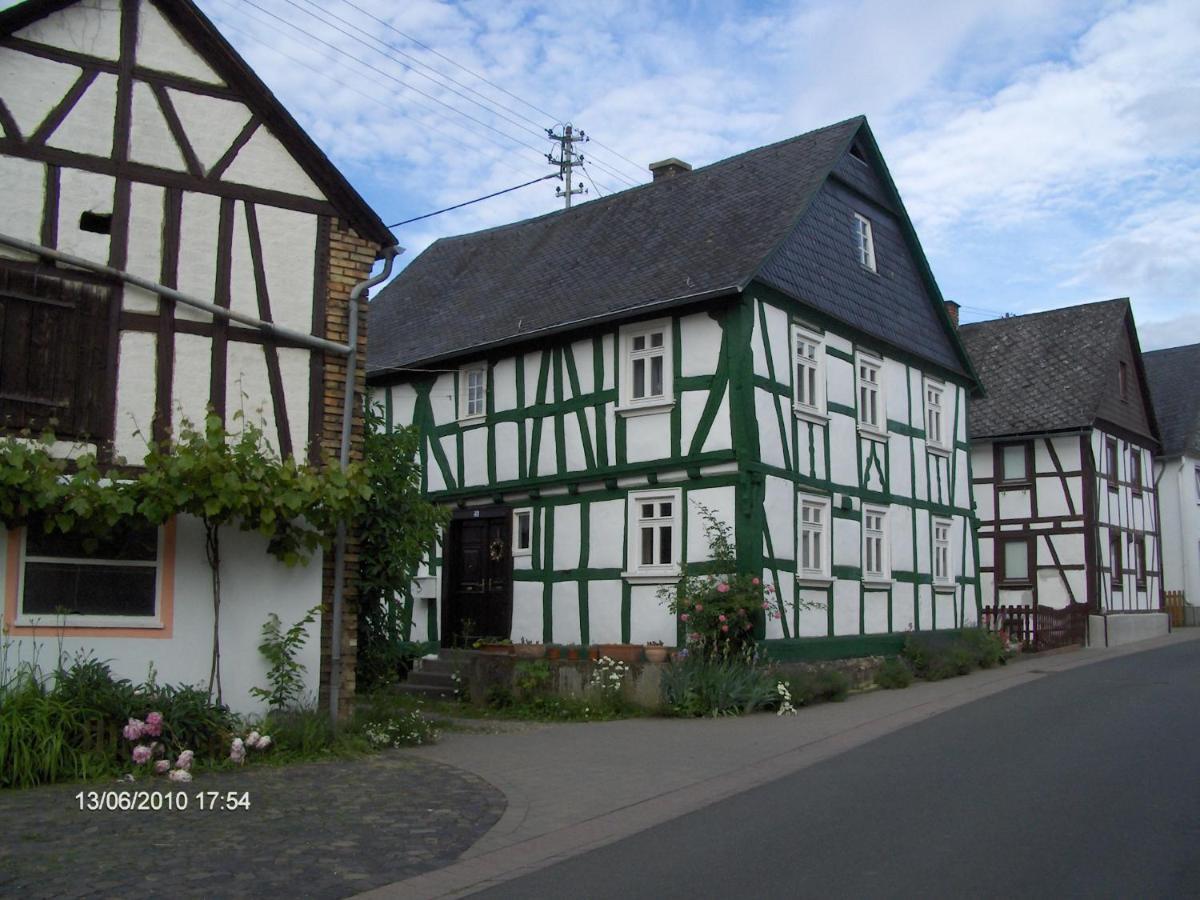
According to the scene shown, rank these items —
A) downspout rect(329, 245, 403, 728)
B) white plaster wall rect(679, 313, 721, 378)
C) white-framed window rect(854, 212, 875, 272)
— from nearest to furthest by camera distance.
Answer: downspout rect(329, 245, 403, 728) < white plaster wall rect(679, 313, 721, 378) < white-framed window rect(854, 212, 875, 272)

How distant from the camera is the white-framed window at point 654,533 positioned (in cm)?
1719

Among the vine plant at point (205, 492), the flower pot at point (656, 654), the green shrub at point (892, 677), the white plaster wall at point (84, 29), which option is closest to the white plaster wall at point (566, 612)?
the flower pot at point (656, 654)

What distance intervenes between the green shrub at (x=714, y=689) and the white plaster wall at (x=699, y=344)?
4281 millimetres

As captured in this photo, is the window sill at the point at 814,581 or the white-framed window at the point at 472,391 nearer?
the window sill at the point at 814,581

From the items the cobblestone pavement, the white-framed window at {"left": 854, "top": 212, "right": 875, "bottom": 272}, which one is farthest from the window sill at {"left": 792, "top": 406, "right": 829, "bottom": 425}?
the cobblestone pavement

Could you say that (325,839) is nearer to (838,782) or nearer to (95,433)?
(838,782)

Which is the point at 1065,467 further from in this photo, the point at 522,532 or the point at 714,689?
the point at 714,689

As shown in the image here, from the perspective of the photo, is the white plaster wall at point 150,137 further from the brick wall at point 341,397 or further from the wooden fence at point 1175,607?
the wooden fence at point 1175,607

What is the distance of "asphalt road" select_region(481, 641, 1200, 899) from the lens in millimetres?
6492

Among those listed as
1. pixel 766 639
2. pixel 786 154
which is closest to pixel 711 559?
pixel 766 639

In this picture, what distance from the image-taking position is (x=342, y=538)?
11.8 metres

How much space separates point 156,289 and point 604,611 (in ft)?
29.2

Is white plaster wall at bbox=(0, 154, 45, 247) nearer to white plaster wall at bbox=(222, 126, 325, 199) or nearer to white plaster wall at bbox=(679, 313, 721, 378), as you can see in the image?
white plaster wall at bbox=(222, 126, 325, 199)

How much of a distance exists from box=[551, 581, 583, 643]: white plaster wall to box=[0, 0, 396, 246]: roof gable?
305 inches
